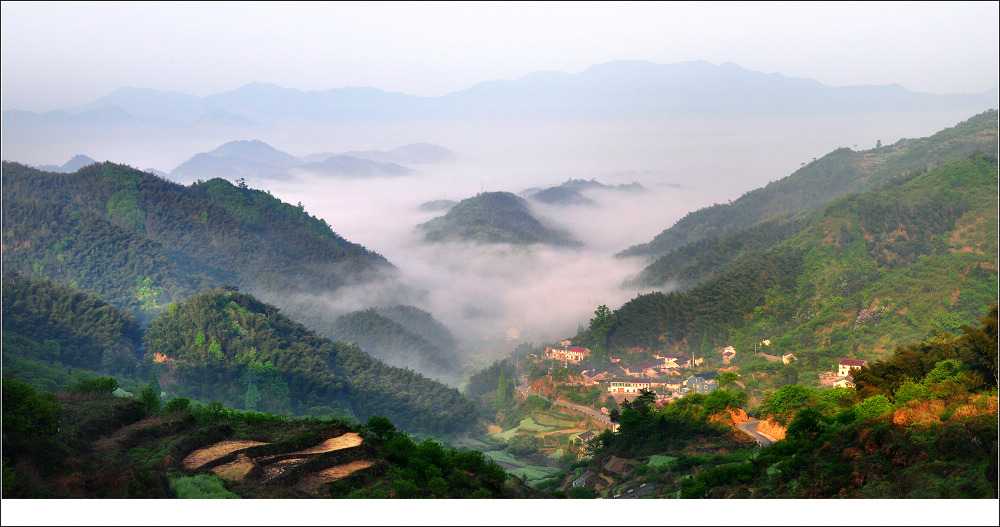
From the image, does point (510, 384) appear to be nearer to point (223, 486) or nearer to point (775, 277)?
point (775, 277)

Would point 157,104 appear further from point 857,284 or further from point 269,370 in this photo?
point 857,284

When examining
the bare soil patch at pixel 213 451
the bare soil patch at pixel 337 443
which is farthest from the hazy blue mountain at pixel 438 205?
the bare soil patch at pixel 213 451

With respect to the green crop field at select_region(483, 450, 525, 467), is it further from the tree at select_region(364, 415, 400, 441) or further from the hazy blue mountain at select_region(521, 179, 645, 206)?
the hazy blue mountain at select_region(521, 179, 645, 206)

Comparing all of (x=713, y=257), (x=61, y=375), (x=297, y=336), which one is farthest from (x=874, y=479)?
(x=713, y=257)

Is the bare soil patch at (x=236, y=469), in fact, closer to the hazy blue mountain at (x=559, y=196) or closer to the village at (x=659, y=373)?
the village at (x=659, y=373)

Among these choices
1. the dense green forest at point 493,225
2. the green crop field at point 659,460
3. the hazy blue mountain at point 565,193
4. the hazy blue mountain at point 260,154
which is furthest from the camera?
the hazy blue mountain at point 565,193
